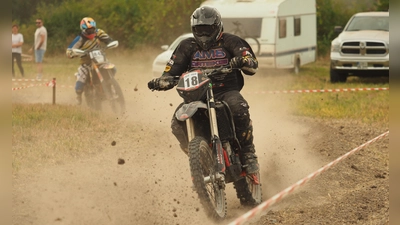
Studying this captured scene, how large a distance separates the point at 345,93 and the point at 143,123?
24.6ft

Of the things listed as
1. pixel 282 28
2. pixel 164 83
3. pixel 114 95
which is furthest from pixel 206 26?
pixel 282 28

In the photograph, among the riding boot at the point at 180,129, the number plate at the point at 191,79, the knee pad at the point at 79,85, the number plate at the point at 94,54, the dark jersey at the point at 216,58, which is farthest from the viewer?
the knee pad at the point at 79,85

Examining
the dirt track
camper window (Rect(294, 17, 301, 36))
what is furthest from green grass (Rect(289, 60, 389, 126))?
camper window (Rect(294, 17, 301, 36))

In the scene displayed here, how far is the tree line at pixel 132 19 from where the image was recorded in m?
40.7

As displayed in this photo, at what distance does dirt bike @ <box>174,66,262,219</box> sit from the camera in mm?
6590

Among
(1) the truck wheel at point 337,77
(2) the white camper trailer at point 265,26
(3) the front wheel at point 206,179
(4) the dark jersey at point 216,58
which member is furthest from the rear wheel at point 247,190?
(2) the white camper trailer at point 265,26

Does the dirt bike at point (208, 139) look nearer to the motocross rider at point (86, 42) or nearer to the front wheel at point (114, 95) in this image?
the front wheel at point (114, 95)

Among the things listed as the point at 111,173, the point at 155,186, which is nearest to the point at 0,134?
the point at 155,186

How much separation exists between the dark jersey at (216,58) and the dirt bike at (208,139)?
0.86 ft

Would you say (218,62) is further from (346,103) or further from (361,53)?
(361,53)

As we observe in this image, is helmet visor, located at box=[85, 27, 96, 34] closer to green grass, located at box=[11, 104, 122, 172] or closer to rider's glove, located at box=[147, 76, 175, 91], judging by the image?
green grass, located at box=[11, 104, 122, 172]

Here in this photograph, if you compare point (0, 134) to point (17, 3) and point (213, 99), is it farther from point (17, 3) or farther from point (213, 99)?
point (17, 3)

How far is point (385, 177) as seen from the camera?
923cm

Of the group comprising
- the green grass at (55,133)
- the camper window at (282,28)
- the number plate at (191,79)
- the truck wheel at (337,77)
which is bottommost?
the truck wheel at (337,77)
